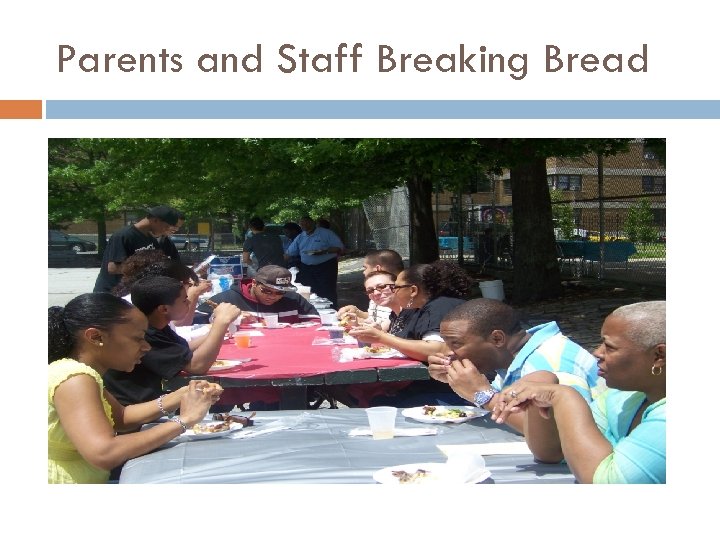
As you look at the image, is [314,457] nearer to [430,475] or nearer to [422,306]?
[430,475]

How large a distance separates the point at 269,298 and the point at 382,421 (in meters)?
3.62

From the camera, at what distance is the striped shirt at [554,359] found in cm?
337

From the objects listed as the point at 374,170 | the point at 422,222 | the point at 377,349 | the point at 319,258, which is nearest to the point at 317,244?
the point at 319,258

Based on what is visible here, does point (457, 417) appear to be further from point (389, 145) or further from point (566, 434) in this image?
point (389, 145)

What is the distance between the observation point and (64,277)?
24875 mm

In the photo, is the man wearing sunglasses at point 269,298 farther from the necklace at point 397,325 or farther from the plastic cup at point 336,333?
the necklace at point 397,325

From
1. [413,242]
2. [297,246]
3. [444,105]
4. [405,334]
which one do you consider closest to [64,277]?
[413,242]

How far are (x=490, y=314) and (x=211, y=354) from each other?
67.7 inches

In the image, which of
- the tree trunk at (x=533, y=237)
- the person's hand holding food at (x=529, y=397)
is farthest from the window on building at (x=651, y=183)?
the person's hand holding food at (x=529, y=397)

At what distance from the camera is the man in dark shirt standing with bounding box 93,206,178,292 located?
729cm

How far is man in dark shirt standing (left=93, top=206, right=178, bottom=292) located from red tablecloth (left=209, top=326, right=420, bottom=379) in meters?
1.87

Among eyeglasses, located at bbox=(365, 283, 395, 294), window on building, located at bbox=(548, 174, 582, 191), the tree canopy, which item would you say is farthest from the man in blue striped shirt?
window on building, located at bbox=(548, 174, 582, 191)

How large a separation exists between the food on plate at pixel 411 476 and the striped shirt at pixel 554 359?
0.80 meters

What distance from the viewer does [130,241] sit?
7543 mm
